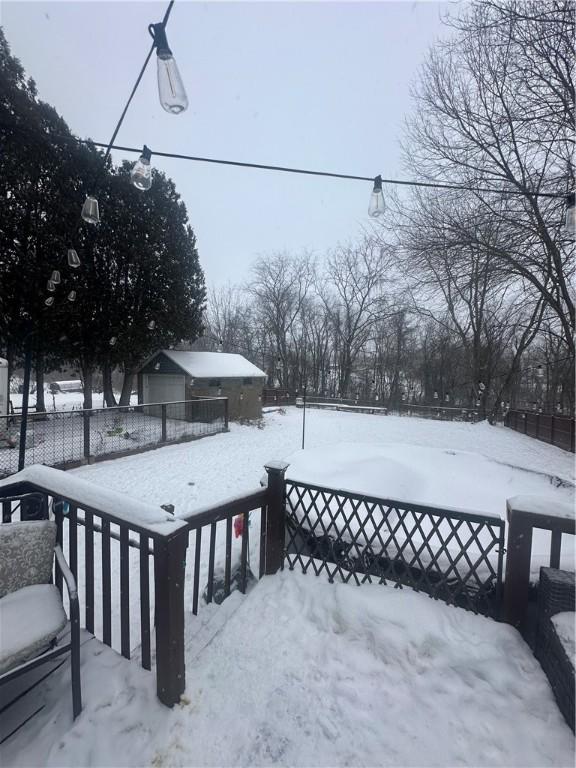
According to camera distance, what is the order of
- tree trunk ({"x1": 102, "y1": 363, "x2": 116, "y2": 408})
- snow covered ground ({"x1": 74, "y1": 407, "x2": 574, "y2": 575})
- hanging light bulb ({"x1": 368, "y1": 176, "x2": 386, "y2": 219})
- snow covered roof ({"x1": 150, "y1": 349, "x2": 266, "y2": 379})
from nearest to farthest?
hanging light bulb ({"x1": 368, "y1": 176, "x2": 386, "y2": 219})
snow covered ground ({"x1": 74, "y1": 407, "x2": 574, "y2": 575})
snow covered roof ({"x1": 150, "y1": 349, "x2": 266, "y2": 379})
tree trunk ({"x1": 102, "y1": 363, "x2": 116, "y2": 408})

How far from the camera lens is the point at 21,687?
1.73 metres

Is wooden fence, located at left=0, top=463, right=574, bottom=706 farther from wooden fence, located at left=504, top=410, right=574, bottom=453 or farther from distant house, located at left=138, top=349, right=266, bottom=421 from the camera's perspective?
distant house, located at left=138, top=349, right=266, bottom=421

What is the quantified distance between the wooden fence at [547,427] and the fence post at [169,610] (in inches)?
501

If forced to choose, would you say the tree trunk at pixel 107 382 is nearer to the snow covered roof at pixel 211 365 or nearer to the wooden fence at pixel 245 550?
the snow covered roof at pixel 211 365

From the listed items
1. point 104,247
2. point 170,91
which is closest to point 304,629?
point 170,91

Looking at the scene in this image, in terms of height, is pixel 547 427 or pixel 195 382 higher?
pixel 195 382

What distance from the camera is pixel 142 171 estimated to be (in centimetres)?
280

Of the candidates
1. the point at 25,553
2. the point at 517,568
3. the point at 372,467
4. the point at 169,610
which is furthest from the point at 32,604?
the point at 372,467

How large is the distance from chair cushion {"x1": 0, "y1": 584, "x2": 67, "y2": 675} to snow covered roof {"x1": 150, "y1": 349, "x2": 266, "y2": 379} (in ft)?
40.4

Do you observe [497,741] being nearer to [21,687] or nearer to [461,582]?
[461,582]

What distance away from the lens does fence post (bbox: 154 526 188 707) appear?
159cm

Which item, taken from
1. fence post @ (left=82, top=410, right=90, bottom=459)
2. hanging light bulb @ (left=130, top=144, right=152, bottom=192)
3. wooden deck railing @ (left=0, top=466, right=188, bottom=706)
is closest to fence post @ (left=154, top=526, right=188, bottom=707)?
wooden deck railing @ (left=0, top=466, right=188, bottom=706)

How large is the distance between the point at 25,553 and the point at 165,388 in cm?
1335

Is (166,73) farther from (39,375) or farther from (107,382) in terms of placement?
(39,375)
